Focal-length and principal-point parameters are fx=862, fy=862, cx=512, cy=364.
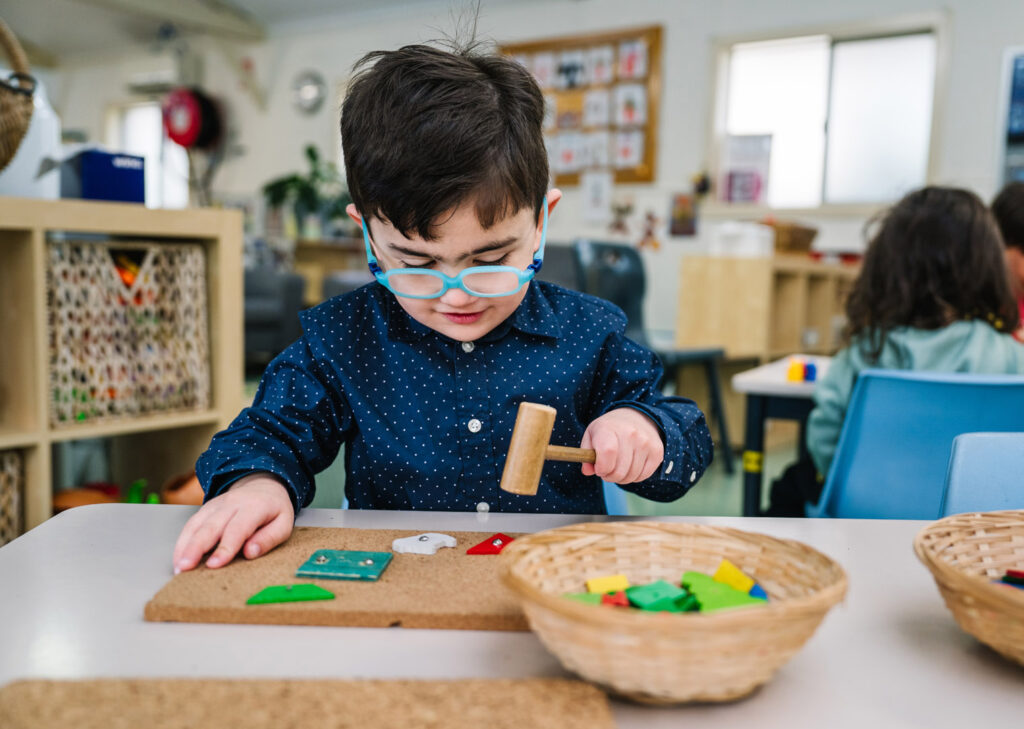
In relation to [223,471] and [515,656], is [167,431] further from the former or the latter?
[515,656]

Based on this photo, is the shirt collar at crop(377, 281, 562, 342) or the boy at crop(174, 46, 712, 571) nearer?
the boy at crop(174, 46, 712, 571)

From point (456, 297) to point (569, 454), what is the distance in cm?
22

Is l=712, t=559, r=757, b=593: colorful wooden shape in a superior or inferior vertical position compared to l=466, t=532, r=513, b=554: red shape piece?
superior

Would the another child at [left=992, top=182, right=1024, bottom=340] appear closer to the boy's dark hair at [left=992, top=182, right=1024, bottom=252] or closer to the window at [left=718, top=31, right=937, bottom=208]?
the boy's dark hair at [left=992, top=182, right=1024, bottom=252]

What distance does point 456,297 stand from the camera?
2.73ft

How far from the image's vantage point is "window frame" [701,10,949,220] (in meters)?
4.86

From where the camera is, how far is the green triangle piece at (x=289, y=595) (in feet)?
1.85

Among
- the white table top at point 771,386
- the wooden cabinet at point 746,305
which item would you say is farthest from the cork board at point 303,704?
the wooden cabinet at point 746,305

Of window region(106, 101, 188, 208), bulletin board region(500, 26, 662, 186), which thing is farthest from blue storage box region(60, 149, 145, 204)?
window region(106, 101, 188, 208)

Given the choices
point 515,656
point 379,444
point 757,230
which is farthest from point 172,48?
point 515,656

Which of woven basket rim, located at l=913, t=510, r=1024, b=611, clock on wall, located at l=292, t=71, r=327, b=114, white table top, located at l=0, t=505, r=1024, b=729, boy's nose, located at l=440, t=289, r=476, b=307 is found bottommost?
white table top, located at l=0, t=505, r=1024, b=729

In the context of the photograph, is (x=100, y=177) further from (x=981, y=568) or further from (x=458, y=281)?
(x=981, y=568)

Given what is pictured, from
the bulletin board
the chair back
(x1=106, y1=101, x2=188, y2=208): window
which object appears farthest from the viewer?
(x1=106, y1=101, x2=188, y2=208): window

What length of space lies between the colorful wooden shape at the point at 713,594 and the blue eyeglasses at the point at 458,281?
1.24ft
